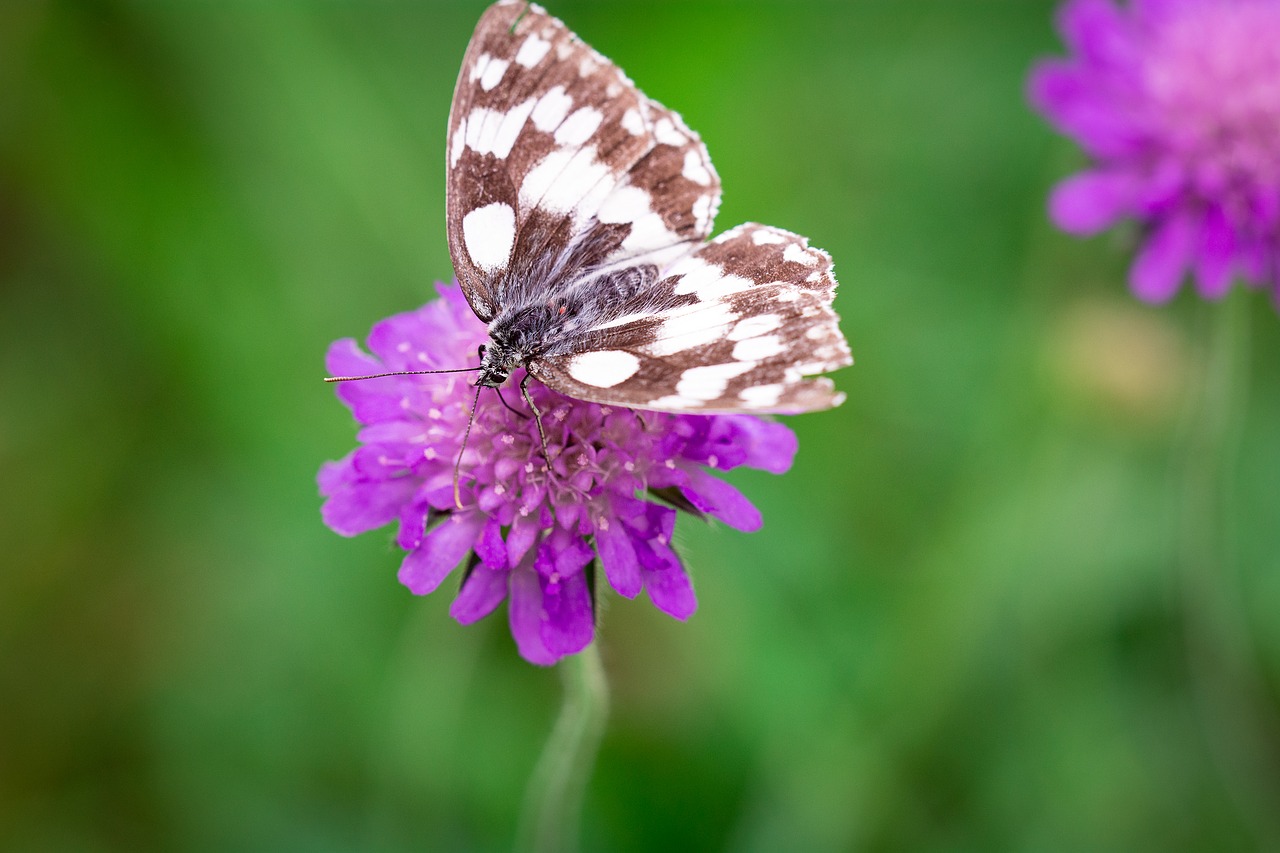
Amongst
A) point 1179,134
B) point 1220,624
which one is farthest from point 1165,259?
Result: point 1220,624

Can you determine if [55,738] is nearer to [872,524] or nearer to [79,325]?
[79,325]

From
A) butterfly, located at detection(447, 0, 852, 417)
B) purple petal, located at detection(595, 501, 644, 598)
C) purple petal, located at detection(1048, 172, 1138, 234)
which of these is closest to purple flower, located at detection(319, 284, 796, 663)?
purple petal, located at detection(595, 501, 644, 598)

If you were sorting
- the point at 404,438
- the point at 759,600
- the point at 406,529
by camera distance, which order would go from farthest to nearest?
the point at 759,600 → the point at 404,438 → the point at 406,529

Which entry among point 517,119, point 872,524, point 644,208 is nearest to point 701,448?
point 644,208

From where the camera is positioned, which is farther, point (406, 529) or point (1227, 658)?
point (1227, 658)

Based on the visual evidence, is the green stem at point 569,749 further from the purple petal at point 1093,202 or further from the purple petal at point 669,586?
the purple petal at point 1093,202

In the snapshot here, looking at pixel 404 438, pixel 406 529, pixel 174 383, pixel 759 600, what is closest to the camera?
pixel 406 529

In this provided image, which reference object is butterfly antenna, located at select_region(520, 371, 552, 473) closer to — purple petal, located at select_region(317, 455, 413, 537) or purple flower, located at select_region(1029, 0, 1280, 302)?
purple petal, located at select_region(317, 455, 413, 537)

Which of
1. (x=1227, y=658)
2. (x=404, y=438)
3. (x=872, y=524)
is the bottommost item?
(x=404, y=438)
